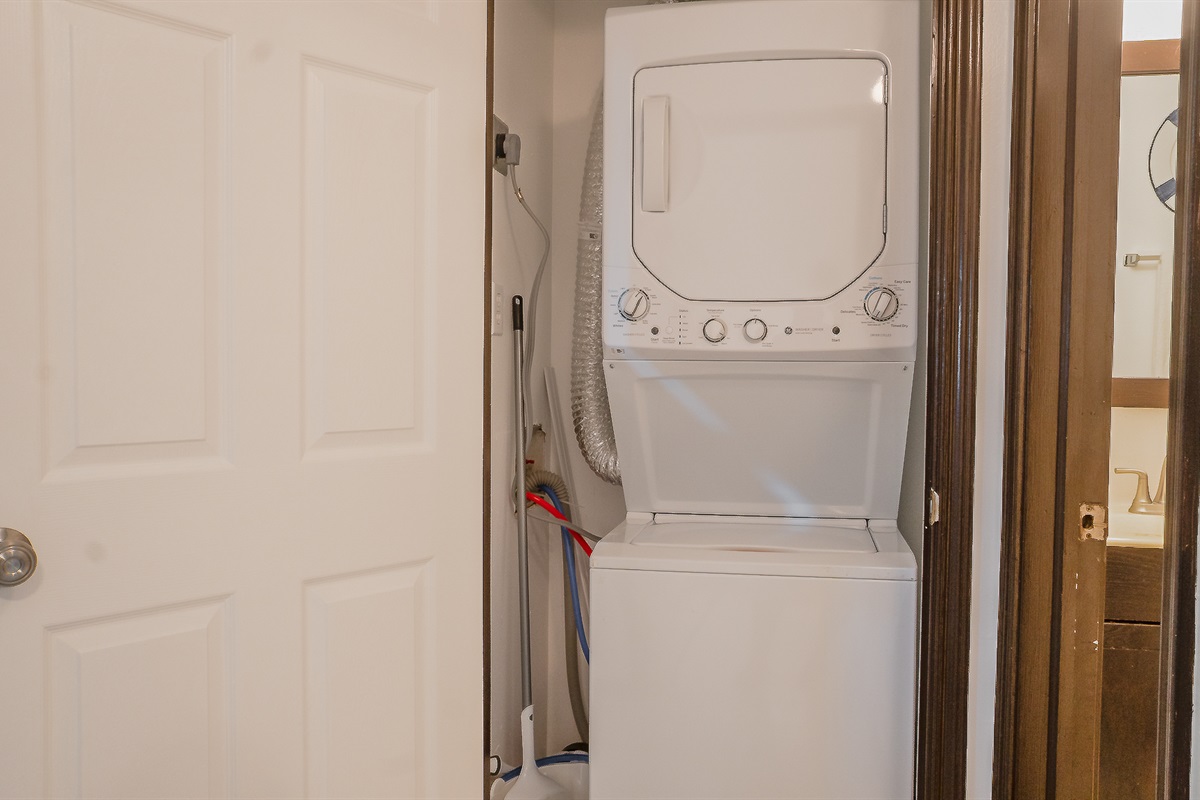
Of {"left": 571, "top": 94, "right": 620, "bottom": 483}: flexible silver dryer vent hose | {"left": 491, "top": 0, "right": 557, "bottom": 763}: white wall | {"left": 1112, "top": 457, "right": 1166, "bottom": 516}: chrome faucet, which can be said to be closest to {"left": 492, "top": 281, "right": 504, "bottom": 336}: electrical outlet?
{"left": 491, "top": 0, "right": 557, "bottom": 763}: white wall

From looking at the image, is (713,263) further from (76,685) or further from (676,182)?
(76,685)

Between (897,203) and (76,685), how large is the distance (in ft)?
5.13

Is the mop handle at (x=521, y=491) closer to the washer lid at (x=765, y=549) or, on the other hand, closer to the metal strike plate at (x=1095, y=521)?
the washer lid at (x=765, y=549)

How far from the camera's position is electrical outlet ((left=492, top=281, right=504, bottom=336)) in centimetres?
187

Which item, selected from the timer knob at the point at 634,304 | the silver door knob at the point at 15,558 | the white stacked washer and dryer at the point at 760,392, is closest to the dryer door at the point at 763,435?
the white stacked washer and dryer at the point at 760,392

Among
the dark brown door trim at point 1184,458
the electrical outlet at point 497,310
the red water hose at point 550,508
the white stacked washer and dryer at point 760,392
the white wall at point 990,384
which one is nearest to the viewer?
the dark brown door trim at point 1184,458

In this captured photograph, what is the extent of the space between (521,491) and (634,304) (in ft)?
1.85

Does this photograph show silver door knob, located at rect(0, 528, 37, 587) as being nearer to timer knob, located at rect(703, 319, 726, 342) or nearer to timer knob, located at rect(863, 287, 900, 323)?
timer knob, located at rect(703, 319, 726, 342)

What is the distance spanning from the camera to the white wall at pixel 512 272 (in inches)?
75.0

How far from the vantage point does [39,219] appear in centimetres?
97

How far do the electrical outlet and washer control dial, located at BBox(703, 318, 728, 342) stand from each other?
1.68 feet

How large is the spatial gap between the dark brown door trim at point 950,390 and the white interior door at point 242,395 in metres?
0.78

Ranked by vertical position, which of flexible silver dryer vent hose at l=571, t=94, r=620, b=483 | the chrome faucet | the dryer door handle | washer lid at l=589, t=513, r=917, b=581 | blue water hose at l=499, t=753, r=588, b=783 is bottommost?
blue water hose at l=499, t=753, r=588, b=783

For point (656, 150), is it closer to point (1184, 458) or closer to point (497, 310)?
point (497, 310)
